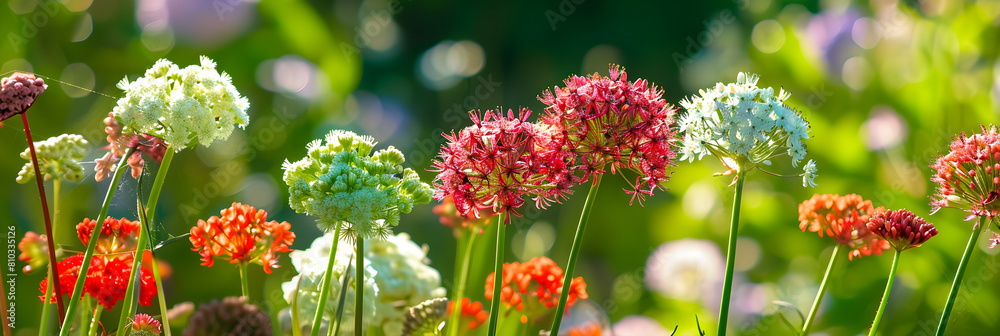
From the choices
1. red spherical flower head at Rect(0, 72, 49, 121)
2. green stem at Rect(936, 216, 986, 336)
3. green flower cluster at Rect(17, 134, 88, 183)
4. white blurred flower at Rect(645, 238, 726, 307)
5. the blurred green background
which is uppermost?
the blurred green background

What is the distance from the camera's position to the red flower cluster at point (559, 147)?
0.59m

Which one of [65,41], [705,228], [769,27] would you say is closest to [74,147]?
[65,41]

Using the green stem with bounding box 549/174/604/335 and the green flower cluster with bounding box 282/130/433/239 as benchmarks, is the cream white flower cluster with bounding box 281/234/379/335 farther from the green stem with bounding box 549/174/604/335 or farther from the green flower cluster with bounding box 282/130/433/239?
the green stem with bounding box 549/174/604/335

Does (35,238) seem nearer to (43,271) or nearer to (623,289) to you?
(43,271)

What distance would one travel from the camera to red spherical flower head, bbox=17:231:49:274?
2.35 ft

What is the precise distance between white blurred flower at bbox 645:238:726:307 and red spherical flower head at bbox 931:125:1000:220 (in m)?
1.16

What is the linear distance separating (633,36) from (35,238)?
178 cm

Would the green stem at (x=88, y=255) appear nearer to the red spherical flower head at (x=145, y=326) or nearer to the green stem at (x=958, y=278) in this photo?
the red spherical flower head at (x=145, y=326)

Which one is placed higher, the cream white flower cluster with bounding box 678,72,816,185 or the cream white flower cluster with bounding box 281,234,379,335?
the cream white flower cluster with bounding box 678,72,816,185

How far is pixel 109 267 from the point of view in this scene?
73cm

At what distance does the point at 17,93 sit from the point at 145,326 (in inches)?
10.0

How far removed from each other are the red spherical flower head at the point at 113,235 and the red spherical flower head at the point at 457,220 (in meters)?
0.33

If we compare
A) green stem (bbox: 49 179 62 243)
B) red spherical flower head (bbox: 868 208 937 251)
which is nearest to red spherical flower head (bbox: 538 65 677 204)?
red spherical flower head (bbox: 868 208 937 251)

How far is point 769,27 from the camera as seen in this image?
208 centimetres
